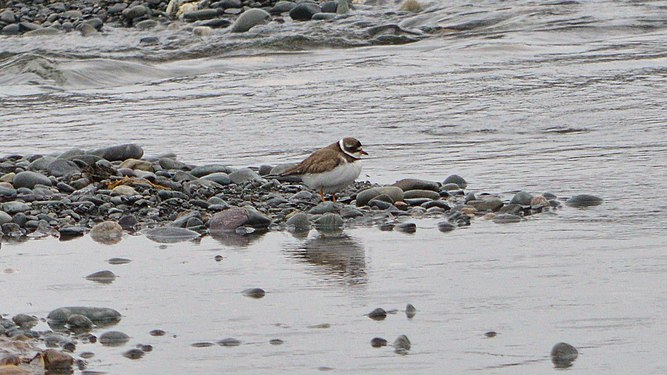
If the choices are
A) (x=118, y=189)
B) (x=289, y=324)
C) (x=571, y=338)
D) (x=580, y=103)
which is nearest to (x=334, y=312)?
(x=289, y=324)

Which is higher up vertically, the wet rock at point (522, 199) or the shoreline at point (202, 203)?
the wet rock at point (522, 199)

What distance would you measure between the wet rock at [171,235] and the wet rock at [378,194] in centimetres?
125

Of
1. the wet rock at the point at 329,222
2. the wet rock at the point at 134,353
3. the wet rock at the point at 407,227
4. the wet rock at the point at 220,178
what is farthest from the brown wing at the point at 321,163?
the wet rock at the point at 134,353

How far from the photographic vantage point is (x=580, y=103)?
488 inches

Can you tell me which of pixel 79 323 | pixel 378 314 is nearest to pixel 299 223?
pixel 378 314

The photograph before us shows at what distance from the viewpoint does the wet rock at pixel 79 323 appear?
5.20m

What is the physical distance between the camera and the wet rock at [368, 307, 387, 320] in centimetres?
531

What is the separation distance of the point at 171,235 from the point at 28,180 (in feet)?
5.31

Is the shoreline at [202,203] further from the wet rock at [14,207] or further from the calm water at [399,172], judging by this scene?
the calm water at [399,172]

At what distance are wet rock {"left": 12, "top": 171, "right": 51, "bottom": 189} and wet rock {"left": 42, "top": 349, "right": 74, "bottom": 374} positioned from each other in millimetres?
3937

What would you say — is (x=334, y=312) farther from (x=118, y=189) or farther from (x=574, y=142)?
(x=574, y=142)

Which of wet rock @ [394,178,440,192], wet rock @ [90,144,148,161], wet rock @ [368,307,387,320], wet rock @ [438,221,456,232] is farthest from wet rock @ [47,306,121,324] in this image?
wet rock @ [90,144,148,161]

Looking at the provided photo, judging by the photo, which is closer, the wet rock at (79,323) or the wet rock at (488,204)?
the wet rock at (79,323)

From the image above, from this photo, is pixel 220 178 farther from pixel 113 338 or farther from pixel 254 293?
pixel 113 338
